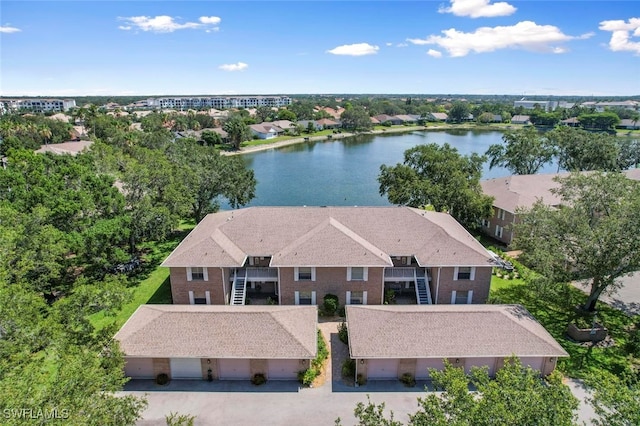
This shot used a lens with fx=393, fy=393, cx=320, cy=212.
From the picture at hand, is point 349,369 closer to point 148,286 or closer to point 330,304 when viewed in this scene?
point 330,304

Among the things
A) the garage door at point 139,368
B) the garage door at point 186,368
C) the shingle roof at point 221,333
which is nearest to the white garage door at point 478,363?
the shingle roof at point 221,333

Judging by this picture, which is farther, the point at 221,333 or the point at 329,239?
the point at 329,239

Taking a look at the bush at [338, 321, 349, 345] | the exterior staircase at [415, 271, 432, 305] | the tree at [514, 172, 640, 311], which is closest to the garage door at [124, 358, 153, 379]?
the bush at [338, 321, 349, 345]

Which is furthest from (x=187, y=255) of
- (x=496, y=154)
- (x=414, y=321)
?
(x=496, y=154)

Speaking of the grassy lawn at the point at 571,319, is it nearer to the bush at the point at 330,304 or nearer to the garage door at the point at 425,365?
the garage door at the point at 425,365

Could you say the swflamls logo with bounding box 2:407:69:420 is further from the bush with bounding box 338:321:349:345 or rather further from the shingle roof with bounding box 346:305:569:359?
the bush with bounding box 338:321:349:345

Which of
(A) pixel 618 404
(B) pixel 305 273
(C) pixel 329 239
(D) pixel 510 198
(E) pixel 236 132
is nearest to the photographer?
(A) pixel 618 404

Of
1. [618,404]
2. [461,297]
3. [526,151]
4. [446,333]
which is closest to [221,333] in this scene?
[446,333]
